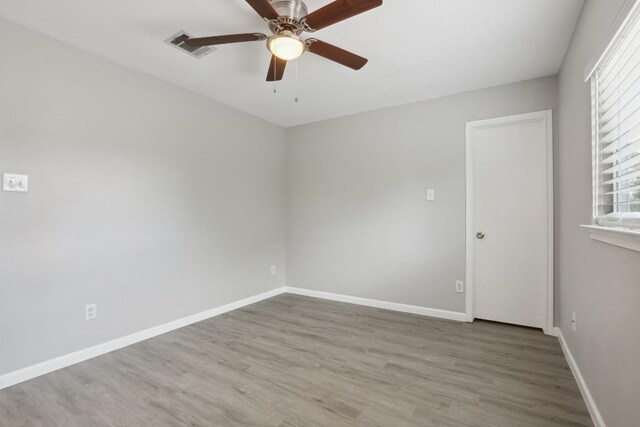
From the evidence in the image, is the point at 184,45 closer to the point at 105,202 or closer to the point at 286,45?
the point at 286,45

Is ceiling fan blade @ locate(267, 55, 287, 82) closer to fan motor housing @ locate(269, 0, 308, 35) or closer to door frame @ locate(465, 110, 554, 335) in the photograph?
fan motor housing @ locate(269, 0, 308, 35)

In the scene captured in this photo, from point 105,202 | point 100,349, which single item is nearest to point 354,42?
point 105,202

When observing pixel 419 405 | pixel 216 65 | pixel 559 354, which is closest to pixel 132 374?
pixel 419 405

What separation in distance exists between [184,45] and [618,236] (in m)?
2.93

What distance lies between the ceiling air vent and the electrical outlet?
2.19m

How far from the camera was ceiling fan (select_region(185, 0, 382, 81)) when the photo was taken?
1.58 m

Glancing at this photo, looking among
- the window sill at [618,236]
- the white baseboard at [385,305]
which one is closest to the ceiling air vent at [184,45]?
the window sill at [618,236]

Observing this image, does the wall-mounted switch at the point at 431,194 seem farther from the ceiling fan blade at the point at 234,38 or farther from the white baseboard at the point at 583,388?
the ceiling fan blade at the point at 234,38

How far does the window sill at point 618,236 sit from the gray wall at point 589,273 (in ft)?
0.13

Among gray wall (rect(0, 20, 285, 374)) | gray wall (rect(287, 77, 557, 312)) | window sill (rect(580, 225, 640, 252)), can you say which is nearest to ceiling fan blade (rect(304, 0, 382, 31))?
window sill (rect(580, 225, 640, 252))

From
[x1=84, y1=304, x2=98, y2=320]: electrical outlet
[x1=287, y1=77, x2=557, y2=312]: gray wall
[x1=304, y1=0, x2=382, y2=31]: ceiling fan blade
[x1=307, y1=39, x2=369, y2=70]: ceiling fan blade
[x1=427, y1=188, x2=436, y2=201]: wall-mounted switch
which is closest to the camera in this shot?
[x1=304, y1=0, x2=382, y2=31]: ceiling fan blade

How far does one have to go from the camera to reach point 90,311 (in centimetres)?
249

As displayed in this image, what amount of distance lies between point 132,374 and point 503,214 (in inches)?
141

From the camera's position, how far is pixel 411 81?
3.03m
